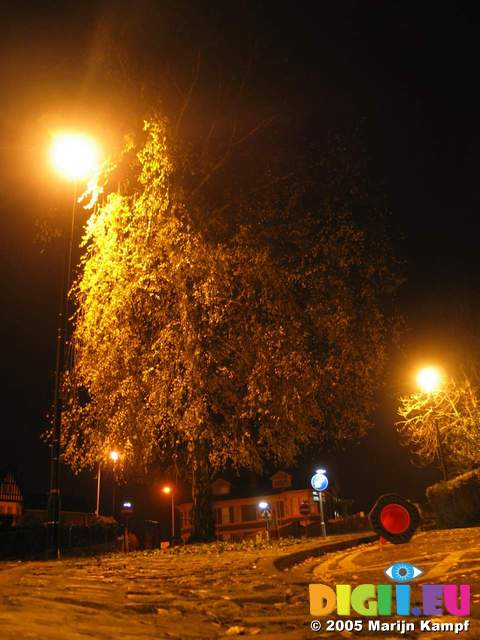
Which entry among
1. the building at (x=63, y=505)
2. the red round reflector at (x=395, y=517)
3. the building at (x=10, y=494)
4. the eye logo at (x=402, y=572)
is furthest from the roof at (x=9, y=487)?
the eye logo at (x=402, y=572)

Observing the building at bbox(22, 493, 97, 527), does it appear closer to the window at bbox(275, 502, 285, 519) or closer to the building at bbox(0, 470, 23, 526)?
the building at bbox(0, 470, 23, 526)

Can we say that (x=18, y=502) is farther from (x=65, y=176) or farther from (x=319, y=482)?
(x=65, y=176)

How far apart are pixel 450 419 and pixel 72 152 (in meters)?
23.7

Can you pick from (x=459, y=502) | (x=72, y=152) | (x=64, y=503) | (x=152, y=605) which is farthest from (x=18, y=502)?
(x=152, y=605)

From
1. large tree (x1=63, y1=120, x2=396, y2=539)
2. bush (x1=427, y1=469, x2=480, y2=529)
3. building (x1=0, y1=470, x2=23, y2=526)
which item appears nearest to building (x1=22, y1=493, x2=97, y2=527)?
building (x1=0, y1=470, x2=23, y2=526)

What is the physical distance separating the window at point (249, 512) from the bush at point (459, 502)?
51.2 m

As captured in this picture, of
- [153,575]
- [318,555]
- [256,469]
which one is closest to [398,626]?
[153,575]

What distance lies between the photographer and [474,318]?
91.1 ft

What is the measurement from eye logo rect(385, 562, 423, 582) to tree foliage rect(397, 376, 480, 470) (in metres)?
19.9

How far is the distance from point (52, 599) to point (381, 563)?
5.32 m

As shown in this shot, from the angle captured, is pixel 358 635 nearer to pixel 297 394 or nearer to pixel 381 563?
pixel 381 563

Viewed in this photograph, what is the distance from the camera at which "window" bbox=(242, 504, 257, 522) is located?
69750 millimetres

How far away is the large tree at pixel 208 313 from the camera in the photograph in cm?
1403

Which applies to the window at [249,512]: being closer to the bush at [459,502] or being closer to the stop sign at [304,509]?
the stop sign at [304,509]
